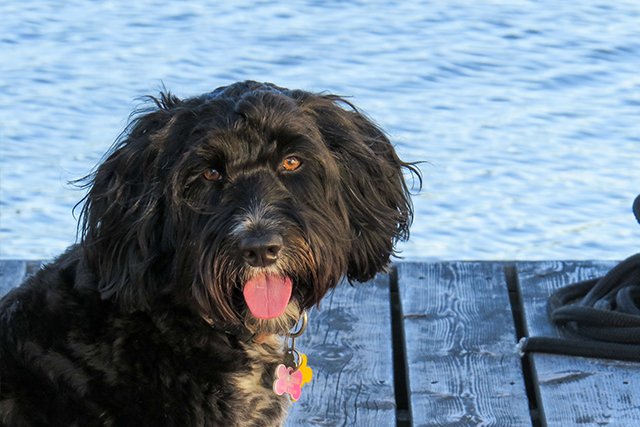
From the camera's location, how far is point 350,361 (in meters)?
3.57

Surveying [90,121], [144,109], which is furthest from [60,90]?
[144,109]

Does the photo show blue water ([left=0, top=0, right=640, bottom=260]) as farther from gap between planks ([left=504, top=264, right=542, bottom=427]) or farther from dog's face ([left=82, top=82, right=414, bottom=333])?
dog's face ([left=82, top=82, right=414, bottom=333])

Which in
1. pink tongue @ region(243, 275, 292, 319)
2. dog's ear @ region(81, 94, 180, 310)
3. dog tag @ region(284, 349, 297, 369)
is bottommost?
dog tag @ region(284, 349, 297, 369)

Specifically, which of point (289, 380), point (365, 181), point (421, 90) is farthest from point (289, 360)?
point (421, 90)

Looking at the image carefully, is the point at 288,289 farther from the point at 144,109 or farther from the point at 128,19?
the point at 128,19

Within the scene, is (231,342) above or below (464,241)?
above

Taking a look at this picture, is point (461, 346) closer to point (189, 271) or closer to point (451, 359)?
point (451, 359)

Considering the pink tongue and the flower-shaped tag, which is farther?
the flower-shaped tag

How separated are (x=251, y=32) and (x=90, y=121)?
2603mm

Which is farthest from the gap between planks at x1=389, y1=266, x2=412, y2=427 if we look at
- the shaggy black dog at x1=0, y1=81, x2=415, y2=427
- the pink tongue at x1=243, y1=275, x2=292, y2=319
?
the pink tongue at x1=243, y1=275, x2=292, y2=319

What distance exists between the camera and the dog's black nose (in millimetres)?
2473

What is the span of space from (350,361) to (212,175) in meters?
1.22

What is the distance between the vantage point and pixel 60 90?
870 cm

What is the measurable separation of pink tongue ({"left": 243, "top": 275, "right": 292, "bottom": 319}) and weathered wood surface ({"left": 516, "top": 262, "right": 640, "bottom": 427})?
1.07 m
